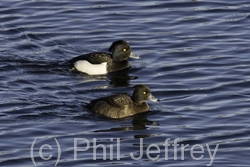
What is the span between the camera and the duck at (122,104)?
1705cm

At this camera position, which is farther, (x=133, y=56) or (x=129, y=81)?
(x=133, y=56)

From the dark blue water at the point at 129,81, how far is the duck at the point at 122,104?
17 centimetres

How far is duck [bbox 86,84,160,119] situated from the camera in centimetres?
1705

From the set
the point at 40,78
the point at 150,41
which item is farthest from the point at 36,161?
→ the point at 150,41

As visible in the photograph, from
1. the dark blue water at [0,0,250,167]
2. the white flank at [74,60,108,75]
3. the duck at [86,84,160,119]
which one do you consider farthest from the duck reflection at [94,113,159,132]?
the white flank at [74,60,108,75]

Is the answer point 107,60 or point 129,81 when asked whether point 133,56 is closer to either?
point 107,60

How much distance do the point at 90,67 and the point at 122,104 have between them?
145 inches

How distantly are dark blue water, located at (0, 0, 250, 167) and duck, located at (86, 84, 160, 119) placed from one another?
17cm

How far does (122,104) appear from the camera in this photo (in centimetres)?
1716

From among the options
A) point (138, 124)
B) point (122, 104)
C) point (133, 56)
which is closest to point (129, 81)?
point (133, 56)

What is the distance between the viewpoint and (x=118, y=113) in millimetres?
17109

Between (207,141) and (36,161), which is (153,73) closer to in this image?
(207,141)

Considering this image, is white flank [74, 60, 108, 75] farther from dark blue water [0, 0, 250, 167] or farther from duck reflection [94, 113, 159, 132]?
duck reflection [94, 113, 159, 132]

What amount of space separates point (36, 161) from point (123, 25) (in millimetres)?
9760
